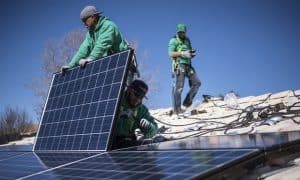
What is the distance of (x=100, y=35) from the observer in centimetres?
515

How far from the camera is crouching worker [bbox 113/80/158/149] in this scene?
4223 millimetres

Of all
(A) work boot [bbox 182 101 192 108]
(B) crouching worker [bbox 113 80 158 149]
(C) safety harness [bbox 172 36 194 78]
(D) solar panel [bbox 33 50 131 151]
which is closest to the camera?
(D) solar panel [bbox 33 50 131 151]

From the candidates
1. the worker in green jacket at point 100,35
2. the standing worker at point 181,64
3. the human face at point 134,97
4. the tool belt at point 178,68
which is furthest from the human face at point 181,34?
the human face at point 134,97

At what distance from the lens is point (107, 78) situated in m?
4.16

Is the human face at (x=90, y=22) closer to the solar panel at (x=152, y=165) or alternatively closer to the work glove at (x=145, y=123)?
the work glove at (x=145, y=123)

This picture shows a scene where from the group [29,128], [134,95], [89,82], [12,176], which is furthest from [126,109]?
[29,128]

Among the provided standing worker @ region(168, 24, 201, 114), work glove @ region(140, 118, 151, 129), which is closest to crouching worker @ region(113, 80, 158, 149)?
work glove @ region(140, 118, 151, 129)

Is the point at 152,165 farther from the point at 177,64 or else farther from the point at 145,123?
the point at 177,64

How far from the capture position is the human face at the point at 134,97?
167 inches

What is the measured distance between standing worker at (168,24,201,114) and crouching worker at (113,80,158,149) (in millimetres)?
4685

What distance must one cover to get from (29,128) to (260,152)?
17294 mm

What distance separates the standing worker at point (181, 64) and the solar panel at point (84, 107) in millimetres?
4291

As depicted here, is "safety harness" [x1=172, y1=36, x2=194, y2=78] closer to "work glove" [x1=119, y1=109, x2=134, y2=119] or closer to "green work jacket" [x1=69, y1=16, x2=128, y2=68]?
"green work jacket" [x1=69, y1=16, x2=128, y2=68]

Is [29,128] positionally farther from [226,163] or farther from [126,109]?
[226,163]
